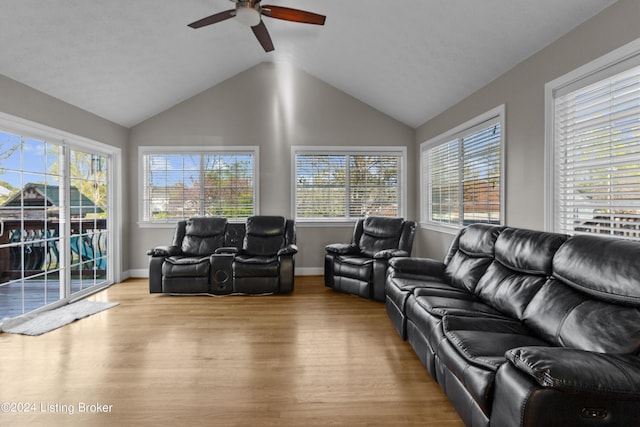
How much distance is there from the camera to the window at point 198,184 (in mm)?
5824

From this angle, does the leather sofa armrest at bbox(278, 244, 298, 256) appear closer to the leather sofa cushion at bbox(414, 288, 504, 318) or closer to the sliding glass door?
the leather sofa cushion at bbox(414, 288, 504, 318)

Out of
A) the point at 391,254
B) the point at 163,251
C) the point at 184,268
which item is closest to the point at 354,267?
the point at 391,254

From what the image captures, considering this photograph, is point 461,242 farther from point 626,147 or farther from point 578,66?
point 578,66

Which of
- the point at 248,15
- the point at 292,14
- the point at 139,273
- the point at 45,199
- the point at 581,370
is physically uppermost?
the point at 292,14

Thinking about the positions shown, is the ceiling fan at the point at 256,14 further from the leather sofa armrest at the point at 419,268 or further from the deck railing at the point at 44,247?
the deck railing at the point at 44,247

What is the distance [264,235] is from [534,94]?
12.1ft

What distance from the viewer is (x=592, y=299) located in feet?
5.92

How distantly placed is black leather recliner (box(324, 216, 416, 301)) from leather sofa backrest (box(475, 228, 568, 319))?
64.6 inches

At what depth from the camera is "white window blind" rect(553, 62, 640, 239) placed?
87.7 inches

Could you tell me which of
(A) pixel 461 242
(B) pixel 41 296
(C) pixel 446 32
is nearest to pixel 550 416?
(A) pixel 461 242

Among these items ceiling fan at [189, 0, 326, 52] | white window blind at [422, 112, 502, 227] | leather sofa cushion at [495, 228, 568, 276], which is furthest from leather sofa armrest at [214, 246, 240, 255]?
leather sofa cushion at [495, 228, 568, 276]

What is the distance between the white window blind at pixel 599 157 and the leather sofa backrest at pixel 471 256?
54 cm

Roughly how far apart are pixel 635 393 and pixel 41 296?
5.11 meters

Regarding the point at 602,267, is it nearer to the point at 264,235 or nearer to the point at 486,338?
the point at 486,338
